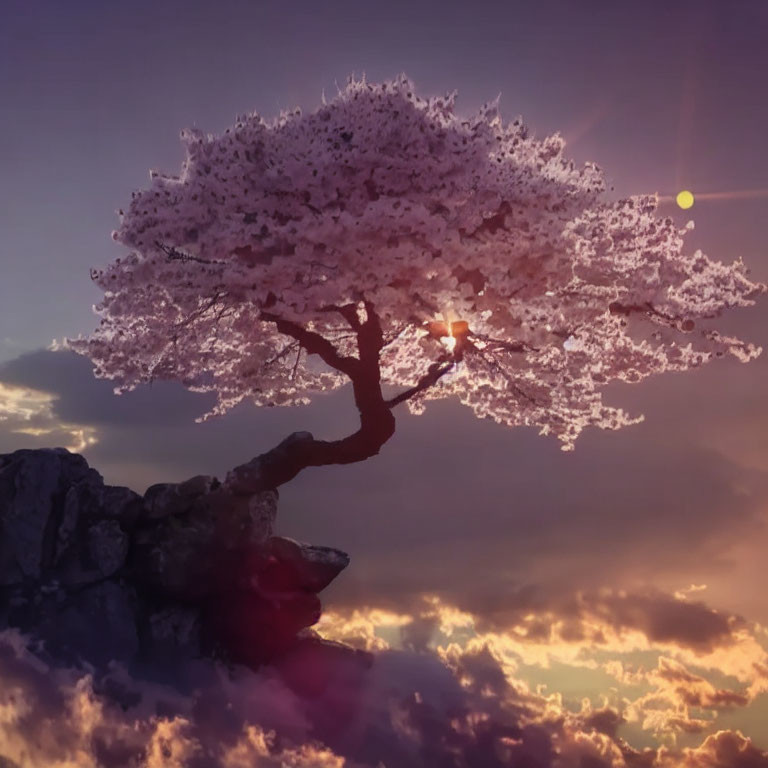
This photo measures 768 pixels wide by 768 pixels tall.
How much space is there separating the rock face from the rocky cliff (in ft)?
0.08

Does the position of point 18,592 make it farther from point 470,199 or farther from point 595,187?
point 595,187

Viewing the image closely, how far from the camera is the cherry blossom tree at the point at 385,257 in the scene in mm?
14719

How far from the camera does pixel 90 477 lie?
19.1 metres

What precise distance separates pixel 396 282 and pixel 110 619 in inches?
401

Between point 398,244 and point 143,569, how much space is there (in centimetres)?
1012

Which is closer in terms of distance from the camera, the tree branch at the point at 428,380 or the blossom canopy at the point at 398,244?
the blossom canopy at the point at 398,244

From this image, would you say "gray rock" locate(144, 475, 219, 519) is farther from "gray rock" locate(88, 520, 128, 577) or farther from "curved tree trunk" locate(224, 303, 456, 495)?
"gray rock" locate(88, 520, 128, 577)

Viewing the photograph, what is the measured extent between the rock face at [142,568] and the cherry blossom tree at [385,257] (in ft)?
5.23

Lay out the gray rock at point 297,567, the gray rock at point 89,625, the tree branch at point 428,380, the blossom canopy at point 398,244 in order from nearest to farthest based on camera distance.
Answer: the blossom canopy at point 398,244
the gray rock at point 89,625
the tree branch at point 428,380
the gray rock at point 297,567

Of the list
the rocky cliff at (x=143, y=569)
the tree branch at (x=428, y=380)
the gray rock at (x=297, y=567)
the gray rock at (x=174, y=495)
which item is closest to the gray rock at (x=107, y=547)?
the rocky cliff at (x=143, y=569)

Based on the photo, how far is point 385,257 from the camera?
561 inches

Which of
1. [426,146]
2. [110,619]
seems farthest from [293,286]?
[110,619]

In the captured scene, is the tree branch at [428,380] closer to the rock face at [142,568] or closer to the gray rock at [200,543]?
the rock face at [142,568]

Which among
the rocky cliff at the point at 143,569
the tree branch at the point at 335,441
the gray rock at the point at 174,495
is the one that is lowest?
the rocky cliff at the point at 143,569
